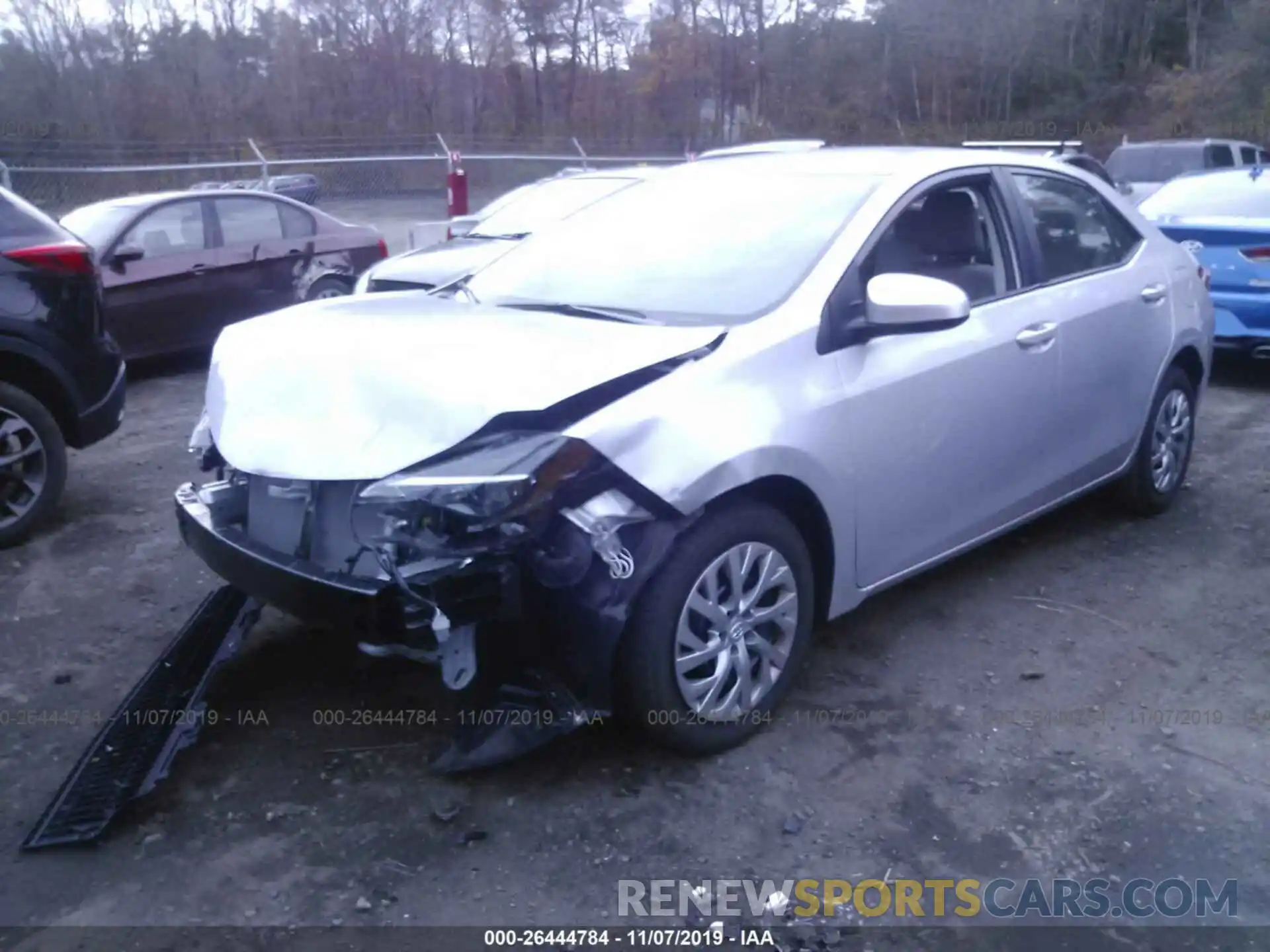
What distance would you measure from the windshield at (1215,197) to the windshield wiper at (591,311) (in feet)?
21.6

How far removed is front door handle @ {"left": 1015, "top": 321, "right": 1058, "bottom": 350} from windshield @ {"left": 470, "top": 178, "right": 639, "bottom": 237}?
479cm

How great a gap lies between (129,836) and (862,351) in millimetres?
2524

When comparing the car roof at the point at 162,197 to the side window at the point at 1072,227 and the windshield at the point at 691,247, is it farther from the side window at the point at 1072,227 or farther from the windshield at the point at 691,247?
the side window at the point at 1072,227

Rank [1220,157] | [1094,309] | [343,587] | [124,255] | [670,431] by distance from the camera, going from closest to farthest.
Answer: [343,587]
[670,431]
[1094,309]
[124,255]
[1220,157]

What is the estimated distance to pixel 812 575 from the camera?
3.78m

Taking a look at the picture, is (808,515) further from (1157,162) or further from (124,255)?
(1157,162)

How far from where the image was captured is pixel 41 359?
542 cm

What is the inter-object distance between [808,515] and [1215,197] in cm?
706

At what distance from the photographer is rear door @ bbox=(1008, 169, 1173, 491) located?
4734 millimetres

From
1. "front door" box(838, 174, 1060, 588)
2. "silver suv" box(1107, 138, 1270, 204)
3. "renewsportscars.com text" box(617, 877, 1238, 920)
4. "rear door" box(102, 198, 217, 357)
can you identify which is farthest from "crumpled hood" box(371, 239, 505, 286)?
"silver suv" box(1107, 138, 1270, 204)

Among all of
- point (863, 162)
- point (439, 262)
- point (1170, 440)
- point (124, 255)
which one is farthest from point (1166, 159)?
point (863, 162)

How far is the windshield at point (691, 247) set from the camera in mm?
3885

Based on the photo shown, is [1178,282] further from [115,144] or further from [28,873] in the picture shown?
[115,144]

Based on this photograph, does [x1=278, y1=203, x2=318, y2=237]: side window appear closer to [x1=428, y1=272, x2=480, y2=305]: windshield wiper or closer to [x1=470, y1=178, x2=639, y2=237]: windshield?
[x1=470, y1=178, x2=639, y2=237]: windshield
